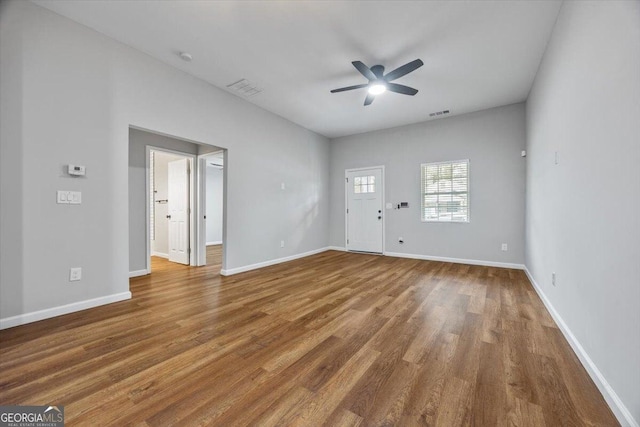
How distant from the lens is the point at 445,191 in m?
5.36

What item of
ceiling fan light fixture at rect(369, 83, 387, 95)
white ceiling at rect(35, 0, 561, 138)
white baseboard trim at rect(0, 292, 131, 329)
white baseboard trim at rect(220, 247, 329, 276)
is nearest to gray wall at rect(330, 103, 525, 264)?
white ceiling at rect(35, 0, 561, 138)

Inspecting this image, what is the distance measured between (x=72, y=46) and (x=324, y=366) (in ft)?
12.9

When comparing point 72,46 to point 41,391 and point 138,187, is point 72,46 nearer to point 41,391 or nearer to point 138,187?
point 138,187

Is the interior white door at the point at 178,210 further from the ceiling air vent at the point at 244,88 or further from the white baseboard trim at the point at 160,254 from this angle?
the ceiling air vent at the point at 244,88

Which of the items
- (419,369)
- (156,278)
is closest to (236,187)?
(156,278)

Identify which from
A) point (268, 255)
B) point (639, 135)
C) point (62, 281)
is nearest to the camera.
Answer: point (639, 135)

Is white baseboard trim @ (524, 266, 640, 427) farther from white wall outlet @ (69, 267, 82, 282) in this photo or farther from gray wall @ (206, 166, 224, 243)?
gray wall @ (206, 166, 224, 243)

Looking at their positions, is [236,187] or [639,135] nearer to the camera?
[639,135]

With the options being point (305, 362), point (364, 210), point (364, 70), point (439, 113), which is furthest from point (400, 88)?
point (305, 362)

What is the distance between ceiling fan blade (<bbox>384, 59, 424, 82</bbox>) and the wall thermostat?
3662 millimetres

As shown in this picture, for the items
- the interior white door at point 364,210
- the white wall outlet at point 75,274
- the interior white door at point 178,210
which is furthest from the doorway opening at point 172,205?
the interior white door at point 364,210

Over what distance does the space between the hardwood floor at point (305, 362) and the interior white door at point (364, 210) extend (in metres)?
3.01

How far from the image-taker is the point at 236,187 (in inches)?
172

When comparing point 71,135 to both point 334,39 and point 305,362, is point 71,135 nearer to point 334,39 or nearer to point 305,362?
point 334,39
